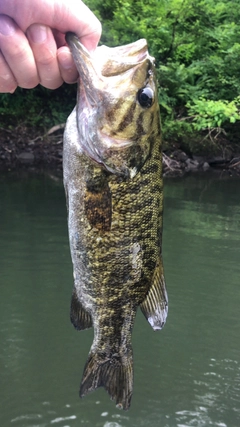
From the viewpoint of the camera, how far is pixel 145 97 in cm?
185

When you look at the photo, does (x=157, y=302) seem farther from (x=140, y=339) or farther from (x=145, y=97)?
(x=140, y=339)

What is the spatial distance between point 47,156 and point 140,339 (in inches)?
407

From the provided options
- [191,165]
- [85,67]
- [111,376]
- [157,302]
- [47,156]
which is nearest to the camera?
[85,67]

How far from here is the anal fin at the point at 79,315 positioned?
2.14 m

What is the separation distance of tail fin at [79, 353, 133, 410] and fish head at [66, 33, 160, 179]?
0.96m

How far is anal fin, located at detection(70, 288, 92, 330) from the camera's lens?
7.01ft

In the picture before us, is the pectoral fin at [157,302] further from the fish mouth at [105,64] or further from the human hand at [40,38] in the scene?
the human hand at [40,38]

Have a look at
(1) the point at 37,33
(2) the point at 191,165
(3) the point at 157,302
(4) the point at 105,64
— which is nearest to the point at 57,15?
(1) the point at 37,33

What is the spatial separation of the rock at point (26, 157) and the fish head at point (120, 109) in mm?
13275

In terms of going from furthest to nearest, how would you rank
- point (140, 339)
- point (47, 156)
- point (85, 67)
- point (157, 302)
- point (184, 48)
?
point (184, 48) → point (47, 156) → point (140, 339) → point (157, 302) → point (85, 67)

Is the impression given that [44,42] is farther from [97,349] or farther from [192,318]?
[192,318]

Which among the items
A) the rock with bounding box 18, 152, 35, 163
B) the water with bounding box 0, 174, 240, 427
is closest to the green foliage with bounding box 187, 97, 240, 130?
the water with bounding box 0, 174, 240, 427

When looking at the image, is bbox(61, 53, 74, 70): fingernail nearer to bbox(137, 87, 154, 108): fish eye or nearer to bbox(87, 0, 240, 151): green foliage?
bbox(137, 87, 154, 108): fish eye

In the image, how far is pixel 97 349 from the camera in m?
2.25
